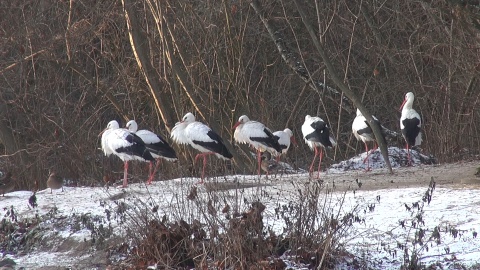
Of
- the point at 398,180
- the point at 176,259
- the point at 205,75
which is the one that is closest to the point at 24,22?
the point at 205,75

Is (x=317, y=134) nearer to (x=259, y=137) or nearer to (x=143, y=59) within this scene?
(x=259, y=137)

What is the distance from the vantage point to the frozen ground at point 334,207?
9445 mm

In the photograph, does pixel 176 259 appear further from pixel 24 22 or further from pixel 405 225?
pixel 24 22

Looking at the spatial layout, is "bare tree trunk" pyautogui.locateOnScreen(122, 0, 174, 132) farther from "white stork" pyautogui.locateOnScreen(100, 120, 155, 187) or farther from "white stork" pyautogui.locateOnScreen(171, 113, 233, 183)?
"white stork" pyautogui.locateOnScreen(100, 120, 155, 187)

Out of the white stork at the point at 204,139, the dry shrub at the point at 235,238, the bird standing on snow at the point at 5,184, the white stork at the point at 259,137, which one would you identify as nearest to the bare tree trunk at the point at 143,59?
the white stork at the point at 259,137

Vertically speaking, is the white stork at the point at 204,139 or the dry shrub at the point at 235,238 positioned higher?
the white stork at the point at 204,139

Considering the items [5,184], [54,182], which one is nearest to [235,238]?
[54,182]

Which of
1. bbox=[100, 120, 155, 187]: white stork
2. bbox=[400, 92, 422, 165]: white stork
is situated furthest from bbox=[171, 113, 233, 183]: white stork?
bbox=[400, 92, 422, 165]: white stork

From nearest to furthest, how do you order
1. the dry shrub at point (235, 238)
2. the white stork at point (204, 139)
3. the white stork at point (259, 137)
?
the dry shrub at point (235, 238), the white stork at point (204, 139), the white stork at point (259, 137)

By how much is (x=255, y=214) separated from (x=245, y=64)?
41.4 ft

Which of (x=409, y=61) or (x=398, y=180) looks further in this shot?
(x=409, y=61)

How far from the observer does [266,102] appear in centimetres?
2131

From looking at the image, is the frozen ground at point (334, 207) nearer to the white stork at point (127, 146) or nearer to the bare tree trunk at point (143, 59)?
the white stork at point (127, 146)

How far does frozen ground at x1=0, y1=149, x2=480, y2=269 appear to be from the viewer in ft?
31.0
